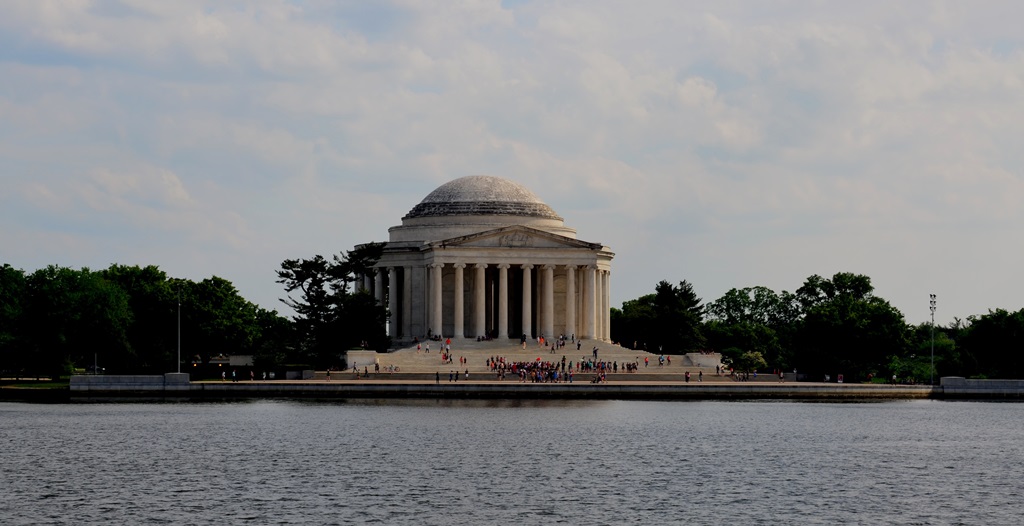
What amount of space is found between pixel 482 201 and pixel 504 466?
88409 millimetres

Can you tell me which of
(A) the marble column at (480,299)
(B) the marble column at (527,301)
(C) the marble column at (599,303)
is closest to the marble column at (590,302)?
(C) the marble column at (599,303)

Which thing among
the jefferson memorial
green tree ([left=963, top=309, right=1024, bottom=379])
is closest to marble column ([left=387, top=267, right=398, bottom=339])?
the jefferson memorial

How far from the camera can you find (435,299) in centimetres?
15012

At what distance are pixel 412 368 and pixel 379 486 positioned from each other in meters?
69.7

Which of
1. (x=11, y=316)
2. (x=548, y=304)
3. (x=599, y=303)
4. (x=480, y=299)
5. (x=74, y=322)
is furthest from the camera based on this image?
(x=599, y=303)

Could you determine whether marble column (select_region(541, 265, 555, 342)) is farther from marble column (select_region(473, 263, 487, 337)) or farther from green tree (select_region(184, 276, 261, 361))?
green tree (select_region(184, 276, 261, 361))

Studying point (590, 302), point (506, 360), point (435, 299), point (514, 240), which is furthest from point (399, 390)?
point (590, 302)

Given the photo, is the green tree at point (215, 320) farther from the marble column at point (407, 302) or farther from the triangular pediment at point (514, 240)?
the triangular pediment at point (514, 240)

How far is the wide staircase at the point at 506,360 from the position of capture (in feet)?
415

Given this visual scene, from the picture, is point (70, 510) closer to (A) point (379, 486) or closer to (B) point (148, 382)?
(A) point (379, 486)

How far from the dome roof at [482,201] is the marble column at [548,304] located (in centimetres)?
727

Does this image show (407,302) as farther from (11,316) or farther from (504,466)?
(504,466)

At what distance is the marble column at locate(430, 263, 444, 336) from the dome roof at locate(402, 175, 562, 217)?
25.1 ft

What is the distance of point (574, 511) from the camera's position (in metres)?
56.8
